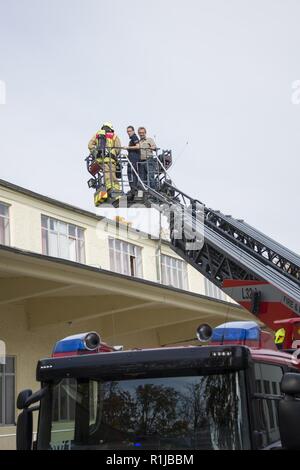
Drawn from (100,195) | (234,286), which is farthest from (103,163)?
(234,286)

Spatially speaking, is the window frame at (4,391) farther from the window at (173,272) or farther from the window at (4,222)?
the window at (173,272)

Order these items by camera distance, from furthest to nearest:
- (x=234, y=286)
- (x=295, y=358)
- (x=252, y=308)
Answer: (x=234, y=286), (x=252, y=308), (x=295, y=358)

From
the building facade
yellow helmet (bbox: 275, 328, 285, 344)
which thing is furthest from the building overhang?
yellow helmet (bbox: 275, 328, 285, 344)

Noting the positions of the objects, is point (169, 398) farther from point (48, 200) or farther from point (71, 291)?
point (48, 200)

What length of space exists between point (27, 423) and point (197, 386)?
1289 mm

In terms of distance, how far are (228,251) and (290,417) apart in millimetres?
5126

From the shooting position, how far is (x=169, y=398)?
3984 mm

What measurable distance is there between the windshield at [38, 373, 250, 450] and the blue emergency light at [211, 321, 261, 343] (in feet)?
1.24

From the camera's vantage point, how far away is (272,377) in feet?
14.1

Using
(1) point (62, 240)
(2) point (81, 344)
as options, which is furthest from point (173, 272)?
(2) point (81, 344)

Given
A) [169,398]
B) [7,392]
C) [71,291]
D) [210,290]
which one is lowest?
[169,398]
